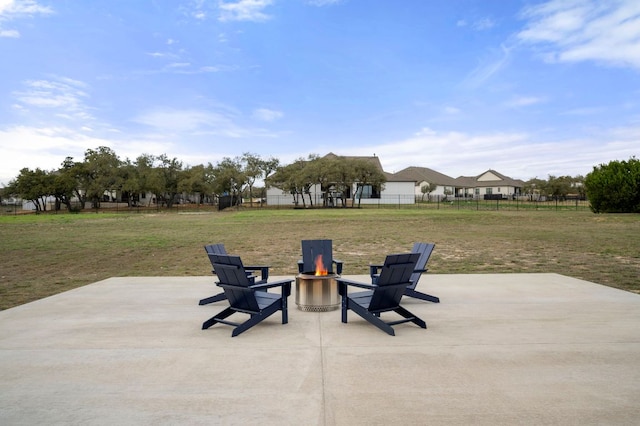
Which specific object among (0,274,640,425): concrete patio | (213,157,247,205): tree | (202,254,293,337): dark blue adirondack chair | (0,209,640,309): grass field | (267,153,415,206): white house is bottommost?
(0,209,640,309): grass field

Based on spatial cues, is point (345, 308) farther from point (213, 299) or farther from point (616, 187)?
point (616, 187)

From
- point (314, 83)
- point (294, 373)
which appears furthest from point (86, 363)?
point (314, 83)

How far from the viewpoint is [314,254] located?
7.10 metres

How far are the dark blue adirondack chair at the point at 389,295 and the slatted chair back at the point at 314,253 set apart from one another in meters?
1.37

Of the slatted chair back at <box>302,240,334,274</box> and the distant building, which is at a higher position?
the distant building

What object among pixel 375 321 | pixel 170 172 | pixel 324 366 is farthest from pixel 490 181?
pixel 324 366

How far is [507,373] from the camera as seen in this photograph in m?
3.96

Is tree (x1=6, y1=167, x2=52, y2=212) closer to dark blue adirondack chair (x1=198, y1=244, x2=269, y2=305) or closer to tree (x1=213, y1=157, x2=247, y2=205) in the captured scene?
tree (x1=213, y1=157, x2=247, y2=205)

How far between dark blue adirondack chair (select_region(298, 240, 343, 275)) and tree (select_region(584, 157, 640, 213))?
116ft

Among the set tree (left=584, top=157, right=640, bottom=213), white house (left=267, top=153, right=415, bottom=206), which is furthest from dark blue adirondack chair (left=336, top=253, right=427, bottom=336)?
white house (left=267, top=153, right=415, bottom=206)

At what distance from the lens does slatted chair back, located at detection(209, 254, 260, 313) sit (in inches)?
201

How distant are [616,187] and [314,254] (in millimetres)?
35915

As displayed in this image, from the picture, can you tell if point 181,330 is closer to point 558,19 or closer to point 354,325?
point 354,325

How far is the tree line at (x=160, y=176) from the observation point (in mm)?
56094
